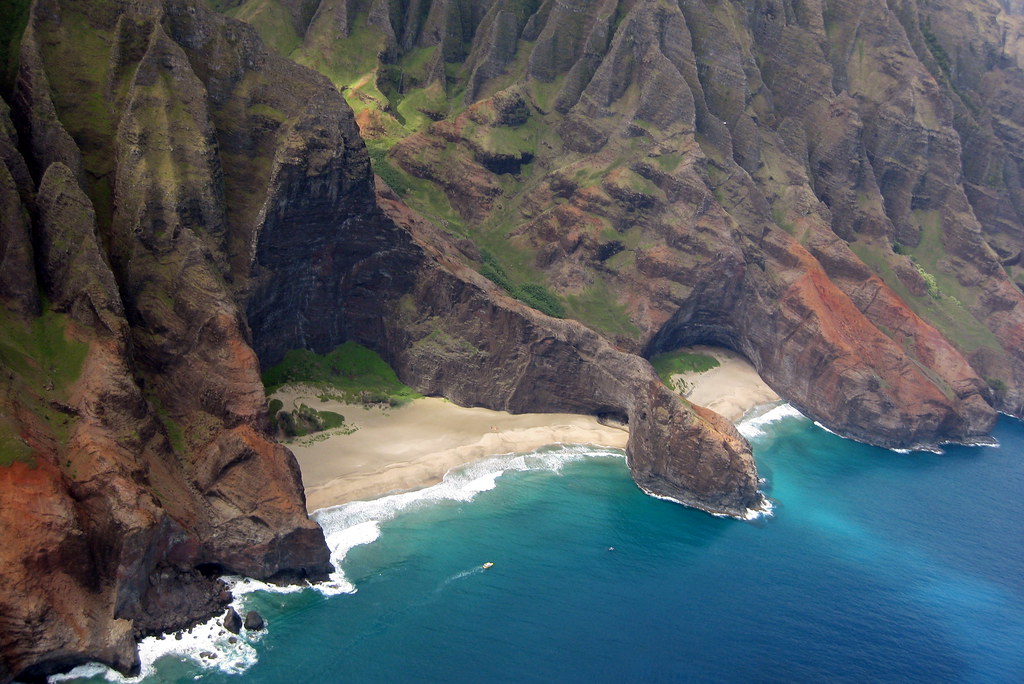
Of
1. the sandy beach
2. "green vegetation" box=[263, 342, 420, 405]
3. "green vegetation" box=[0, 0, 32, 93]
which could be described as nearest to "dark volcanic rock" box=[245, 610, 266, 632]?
the sandy beach

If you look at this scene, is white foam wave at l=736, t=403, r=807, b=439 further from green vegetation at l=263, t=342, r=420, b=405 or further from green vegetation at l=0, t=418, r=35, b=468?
green vegetation at l=0, t=418, r=35, b=468

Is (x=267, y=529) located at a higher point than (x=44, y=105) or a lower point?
lower

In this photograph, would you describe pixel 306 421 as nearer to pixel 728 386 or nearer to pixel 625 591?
pixel 625 591

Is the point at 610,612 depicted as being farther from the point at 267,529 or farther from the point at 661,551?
the point at 267,529

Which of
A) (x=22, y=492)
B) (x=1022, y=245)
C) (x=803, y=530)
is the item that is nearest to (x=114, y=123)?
(x=22, y=492)

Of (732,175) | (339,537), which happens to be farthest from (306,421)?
(732,175)
